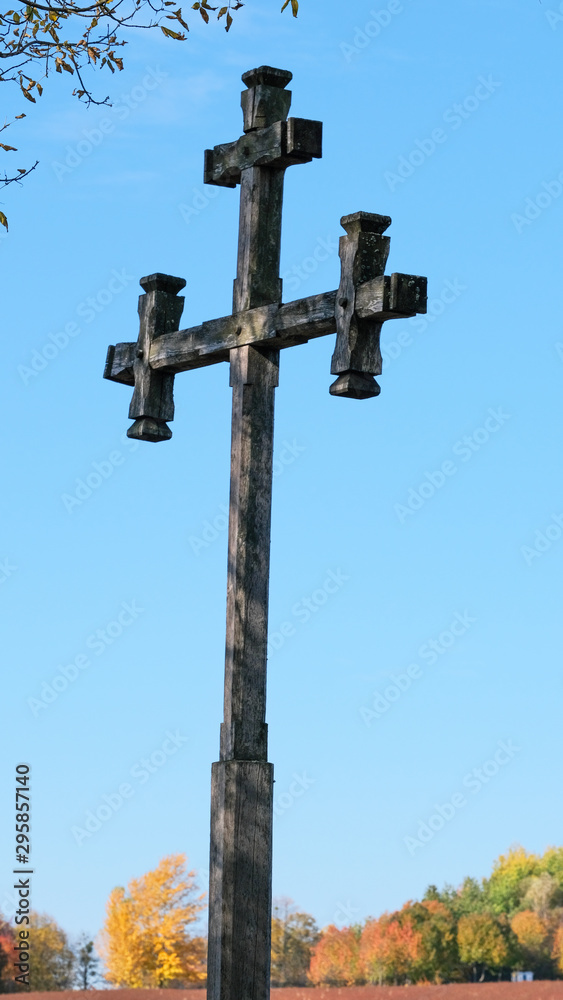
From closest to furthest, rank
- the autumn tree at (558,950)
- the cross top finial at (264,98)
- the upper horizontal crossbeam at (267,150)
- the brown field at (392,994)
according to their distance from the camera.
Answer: the upper horizontal crossbeam at (267,150) → the cross top finial at (264,98) → the brown field at (392,994) → the autumn tree at (558,950)

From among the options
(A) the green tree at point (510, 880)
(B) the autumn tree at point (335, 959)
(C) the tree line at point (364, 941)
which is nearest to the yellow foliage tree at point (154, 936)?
(C) the tree line at point (364, 941)

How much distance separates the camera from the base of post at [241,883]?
723 centimetres

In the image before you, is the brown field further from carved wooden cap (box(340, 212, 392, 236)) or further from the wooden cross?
carved wooden cap (box(340, 212, 392, 236))

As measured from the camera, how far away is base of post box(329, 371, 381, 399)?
728cm

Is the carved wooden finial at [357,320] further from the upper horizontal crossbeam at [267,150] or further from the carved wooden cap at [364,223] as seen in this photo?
the upper horizontal crossbeam at [267,150]

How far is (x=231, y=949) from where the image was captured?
7230 millimetres

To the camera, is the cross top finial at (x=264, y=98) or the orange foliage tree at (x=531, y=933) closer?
the cross top finial at (x=264, y=98)

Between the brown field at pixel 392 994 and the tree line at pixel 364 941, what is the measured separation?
482 centimetres

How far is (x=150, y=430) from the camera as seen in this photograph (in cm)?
888

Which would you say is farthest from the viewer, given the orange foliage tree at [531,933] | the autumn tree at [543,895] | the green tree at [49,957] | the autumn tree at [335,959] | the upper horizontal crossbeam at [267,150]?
the autumn tree at [543,895]

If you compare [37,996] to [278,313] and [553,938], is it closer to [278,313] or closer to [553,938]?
[278,313]

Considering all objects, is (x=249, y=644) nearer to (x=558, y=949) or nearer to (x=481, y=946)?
(x=481, y=946)

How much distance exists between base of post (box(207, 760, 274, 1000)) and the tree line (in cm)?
2310

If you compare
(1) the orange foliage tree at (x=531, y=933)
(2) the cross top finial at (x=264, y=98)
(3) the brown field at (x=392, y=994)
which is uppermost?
(1) the orange foliage tree at (x=531, y=933)
